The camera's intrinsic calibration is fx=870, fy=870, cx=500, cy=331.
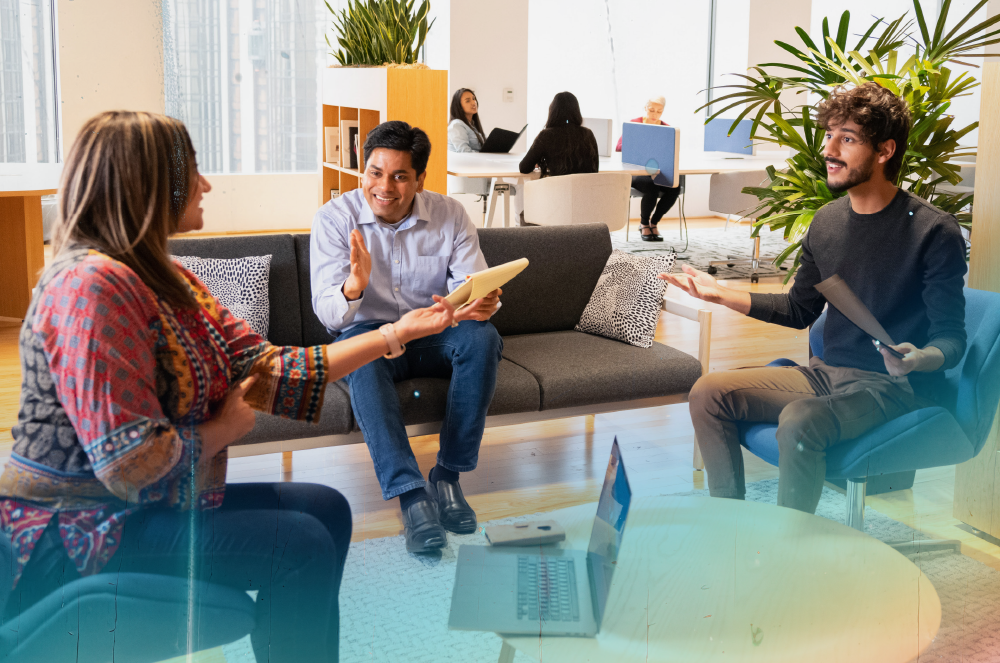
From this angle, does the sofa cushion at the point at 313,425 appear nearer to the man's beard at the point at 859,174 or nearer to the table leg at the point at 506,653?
the table leg at the point at 506,653

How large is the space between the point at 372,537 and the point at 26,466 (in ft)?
1.22

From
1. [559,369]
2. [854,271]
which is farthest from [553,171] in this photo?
[854,271]

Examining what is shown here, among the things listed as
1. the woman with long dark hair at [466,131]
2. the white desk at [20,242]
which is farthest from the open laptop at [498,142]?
the white desk at [20,242]

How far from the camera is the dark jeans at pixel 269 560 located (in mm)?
805

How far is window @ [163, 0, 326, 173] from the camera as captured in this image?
2.45 ft

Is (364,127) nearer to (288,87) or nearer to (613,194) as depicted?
(613,194)

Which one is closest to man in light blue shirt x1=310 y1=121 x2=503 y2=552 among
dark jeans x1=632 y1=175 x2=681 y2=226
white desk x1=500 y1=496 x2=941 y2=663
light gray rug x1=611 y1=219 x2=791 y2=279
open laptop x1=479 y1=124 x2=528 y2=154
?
white desk x1=500 y1=496 x2=941 y2=663

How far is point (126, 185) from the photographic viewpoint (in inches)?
28.4

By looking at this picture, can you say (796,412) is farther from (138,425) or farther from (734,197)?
(734,197)

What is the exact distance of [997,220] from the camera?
4.39 ft

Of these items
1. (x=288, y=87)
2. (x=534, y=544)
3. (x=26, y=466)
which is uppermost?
(x=288, y=87)

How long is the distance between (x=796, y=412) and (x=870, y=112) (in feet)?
1.23

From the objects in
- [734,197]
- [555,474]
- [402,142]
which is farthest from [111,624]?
[734,197]

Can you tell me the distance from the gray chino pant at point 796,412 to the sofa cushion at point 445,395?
0.46 m
